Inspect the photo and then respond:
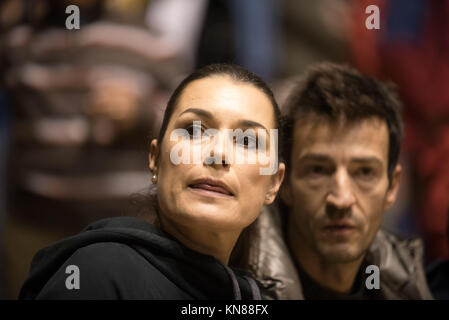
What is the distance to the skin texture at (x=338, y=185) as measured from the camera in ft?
4.20

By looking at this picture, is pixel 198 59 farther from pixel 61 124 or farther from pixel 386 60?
pixel 386 60

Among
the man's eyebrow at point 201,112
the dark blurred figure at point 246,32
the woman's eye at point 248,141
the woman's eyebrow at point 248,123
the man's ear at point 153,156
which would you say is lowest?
the man's ear at point 153,156

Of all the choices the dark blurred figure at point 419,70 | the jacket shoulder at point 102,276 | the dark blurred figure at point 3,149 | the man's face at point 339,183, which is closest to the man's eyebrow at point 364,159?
the man's face at point 339,183

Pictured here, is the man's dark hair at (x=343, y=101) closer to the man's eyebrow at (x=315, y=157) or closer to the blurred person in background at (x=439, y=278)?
the man's eyebrow at (x=315, y=157)

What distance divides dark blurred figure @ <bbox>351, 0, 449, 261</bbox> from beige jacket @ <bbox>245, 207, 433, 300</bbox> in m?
0.78

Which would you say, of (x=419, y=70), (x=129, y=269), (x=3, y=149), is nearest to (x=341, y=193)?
(x=129, y=269)

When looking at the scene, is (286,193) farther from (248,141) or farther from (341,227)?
(248,141)

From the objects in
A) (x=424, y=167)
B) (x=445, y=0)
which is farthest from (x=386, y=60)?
(x=424, y=167)

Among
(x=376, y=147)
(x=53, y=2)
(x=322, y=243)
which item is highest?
(x=53, y=2)

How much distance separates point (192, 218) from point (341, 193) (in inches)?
19.1

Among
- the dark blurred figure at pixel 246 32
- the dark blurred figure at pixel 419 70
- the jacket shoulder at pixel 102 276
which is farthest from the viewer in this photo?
the dark blurred figure at pixel 419 70

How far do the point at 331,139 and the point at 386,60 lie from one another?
1155mm

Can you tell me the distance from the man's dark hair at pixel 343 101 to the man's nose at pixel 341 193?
14 centimetres
